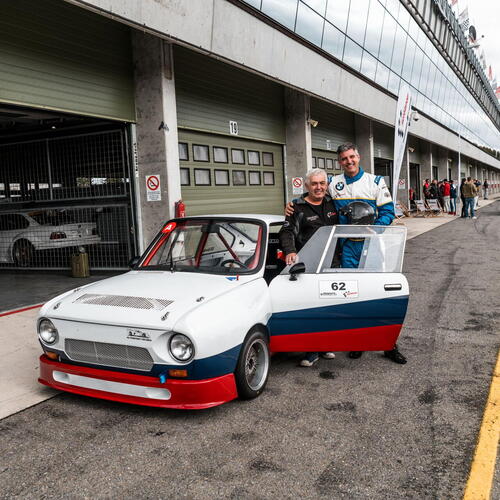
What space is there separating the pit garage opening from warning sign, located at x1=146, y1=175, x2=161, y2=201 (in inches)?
16.6

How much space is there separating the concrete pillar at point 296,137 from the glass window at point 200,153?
4.29 m

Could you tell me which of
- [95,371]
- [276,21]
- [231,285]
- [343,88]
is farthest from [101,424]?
[343,88]

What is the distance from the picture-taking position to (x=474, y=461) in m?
2.76

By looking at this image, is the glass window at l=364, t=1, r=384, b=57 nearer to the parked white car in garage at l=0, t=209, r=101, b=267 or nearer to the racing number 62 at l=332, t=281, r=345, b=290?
the parked white car in garage at l=0, t=209, r=101, b=267

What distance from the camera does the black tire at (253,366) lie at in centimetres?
351

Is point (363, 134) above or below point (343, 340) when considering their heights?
above

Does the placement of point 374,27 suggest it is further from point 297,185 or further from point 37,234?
point 37,234

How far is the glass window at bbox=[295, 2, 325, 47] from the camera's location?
44.1 feet

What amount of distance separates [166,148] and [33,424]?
668 cm

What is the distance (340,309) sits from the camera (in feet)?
13.0

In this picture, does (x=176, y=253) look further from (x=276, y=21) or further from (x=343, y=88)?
(x=343, y=88)

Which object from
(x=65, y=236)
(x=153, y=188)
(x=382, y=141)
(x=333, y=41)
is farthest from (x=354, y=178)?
(x=382, y=141)

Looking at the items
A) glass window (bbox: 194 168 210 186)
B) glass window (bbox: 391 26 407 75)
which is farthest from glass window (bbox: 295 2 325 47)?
glass window (bbox: 391 26 407 75)

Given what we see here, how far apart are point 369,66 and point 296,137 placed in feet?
19.8
